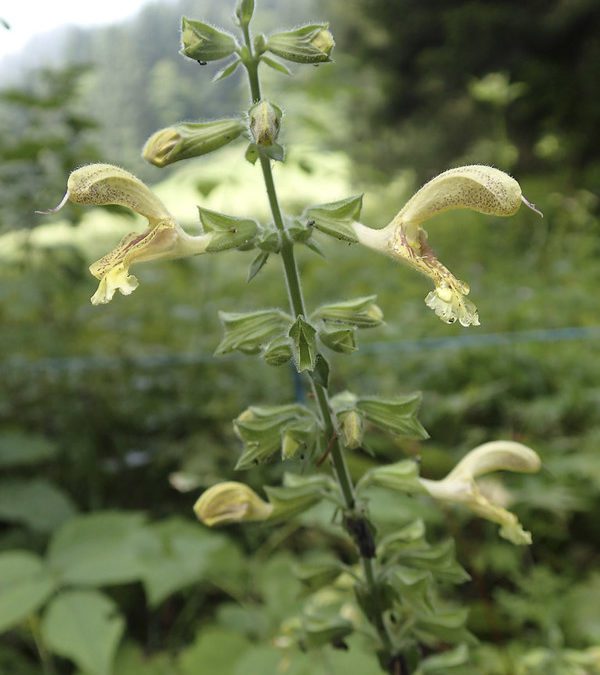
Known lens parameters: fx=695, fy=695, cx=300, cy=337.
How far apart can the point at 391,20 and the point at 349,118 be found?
2.80m

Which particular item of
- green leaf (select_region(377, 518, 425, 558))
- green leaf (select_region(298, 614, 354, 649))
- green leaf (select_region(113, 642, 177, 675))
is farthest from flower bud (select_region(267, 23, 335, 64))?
green leaf (select_region(113, 642, 177, 675))

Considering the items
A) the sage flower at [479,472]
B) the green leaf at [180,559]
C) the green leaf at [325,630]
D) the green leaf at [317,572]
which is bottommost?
the green leaf at [180,559]

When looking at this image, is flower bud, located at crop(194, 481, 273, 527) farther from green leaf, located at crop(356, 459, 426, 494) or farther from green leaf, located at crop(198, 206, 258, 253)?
green leaf, located at crop(198, 206, 258, 253)

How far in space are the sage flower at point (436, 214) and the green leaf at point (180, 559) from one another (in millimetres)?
1030

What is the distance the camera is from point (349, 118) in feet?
40.3

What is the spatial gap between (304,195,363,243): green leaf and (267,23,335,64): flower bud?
0.66 feet

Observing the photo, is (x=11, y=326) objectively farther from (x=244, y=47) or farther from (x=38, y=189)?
(x=244, y=47)

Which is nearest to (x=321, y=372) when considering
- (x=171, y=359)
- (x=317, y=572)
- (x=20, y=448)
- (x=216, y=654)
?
(x=317, y=572)

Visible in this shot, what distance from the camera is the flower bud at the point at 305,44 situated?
983 mm

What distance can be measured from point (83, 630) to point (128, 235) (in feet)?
3.01

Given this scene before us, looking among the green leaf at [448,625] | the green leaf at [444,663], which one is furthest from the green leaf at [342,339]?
the green leaf at [444,663]

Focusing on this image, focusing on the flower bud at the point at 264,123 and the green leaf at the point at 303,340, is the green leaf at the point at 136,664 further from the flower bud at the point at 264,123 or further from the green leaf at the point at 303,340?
the flower bud at the point at 264,123

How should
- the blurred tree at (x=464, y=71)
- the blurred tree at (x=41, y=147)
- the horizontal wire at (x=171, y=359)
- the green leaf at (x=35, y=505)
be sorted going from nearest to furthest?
1. the green leaf at (x=35, y=505)
2. the blurred tree at (x=41, y=147)
3. the horizontal wire at (x=171, y=359)
4. the blurred tree at (x=464, y=71)

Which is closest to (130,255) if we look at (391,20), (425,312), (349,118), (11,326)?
(11,326)
